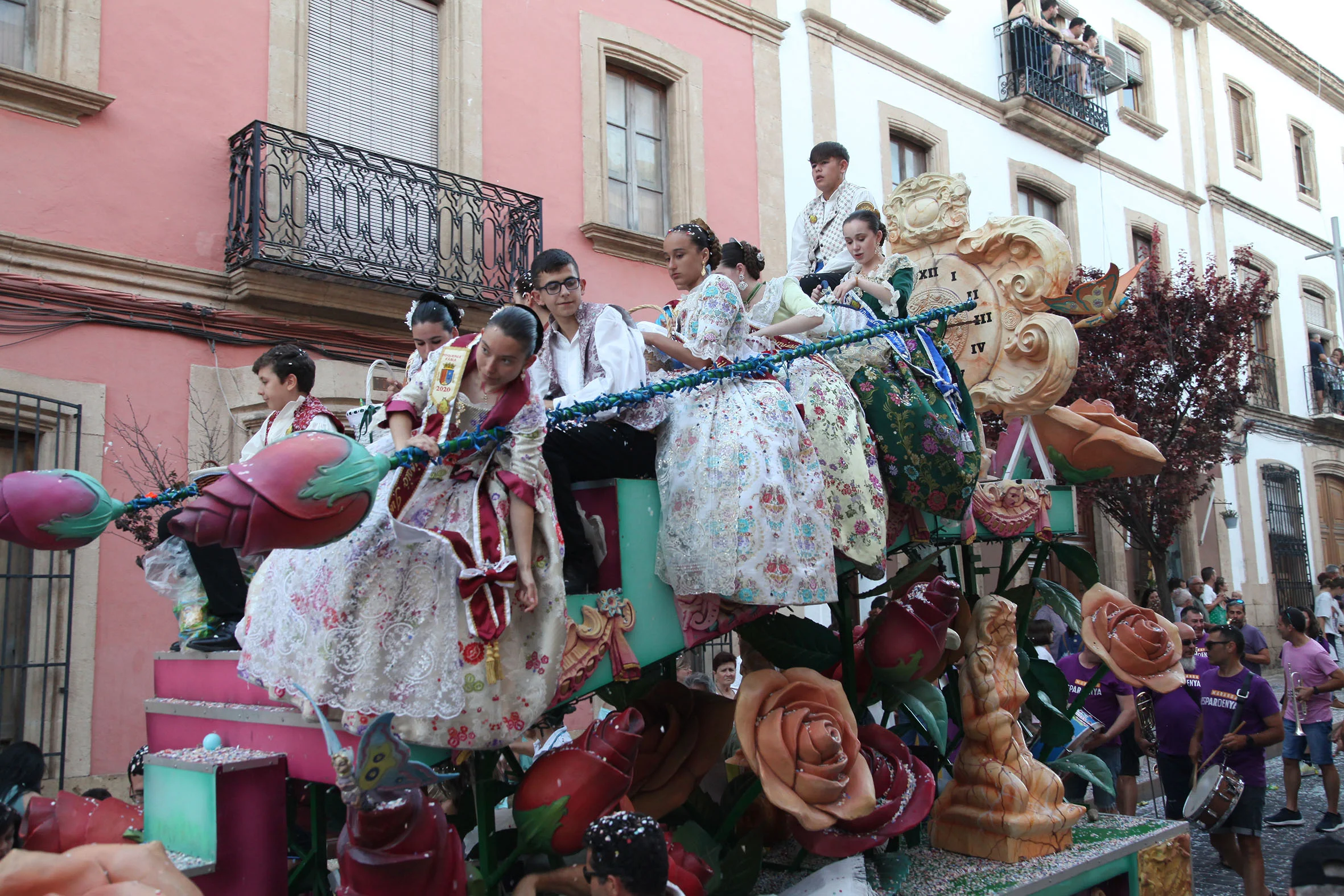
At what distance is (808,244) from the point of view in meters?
Answer: 5.59

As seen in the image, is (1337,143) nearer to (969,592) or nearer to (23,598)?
(969,592)

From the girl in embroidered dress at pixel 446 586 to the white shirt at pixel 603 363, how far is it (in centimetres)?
66

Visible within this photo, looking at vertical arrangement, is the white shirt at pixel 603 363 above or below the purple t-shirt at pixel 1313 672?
above

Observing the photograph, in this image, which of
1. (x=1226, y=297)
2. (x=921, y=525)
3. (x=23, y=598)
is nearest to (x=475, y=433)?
(x=921, y=525)

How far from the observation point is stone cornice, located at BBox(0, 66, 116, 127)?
7.39 metres

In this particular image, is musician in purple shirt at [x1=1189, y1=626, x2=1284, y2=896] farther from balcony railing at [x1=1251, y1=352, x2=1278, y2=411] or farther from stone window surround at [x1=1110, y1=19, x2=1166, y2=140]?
balcony railing at [x1=1251, y1=352, x2=1278, y2=411]

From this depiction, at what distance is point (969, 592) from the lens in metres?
5.13

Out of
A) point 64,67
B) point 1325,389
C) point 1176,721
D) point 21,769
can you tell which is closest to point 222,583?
point 21,769

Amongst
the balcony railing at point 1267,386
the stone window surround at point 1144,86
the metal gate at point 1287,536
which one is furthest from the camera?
the balcony railing at point 1267,386

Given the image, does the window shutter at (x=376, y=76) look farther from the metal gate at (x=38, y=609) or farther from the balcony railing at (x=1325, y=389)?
the balcony railing at (x=1325, y=389)

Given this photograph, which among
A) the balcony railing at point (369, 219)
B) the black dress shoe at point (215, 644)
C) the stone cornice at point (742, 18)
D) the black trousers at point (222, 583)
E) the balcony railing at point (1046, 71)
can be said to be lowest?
the black dress shoe at point (215, 644)

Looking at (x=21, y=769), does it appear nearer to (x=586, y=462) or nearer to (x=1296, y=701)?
(x=586, y=462)

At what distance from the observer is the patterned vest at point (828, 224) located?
5387mm

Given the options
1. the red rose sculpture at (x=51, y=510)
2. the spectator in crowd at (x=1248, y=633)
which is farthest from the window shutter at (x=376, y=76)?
the spectator in crowd at (x=1248, y=633)
